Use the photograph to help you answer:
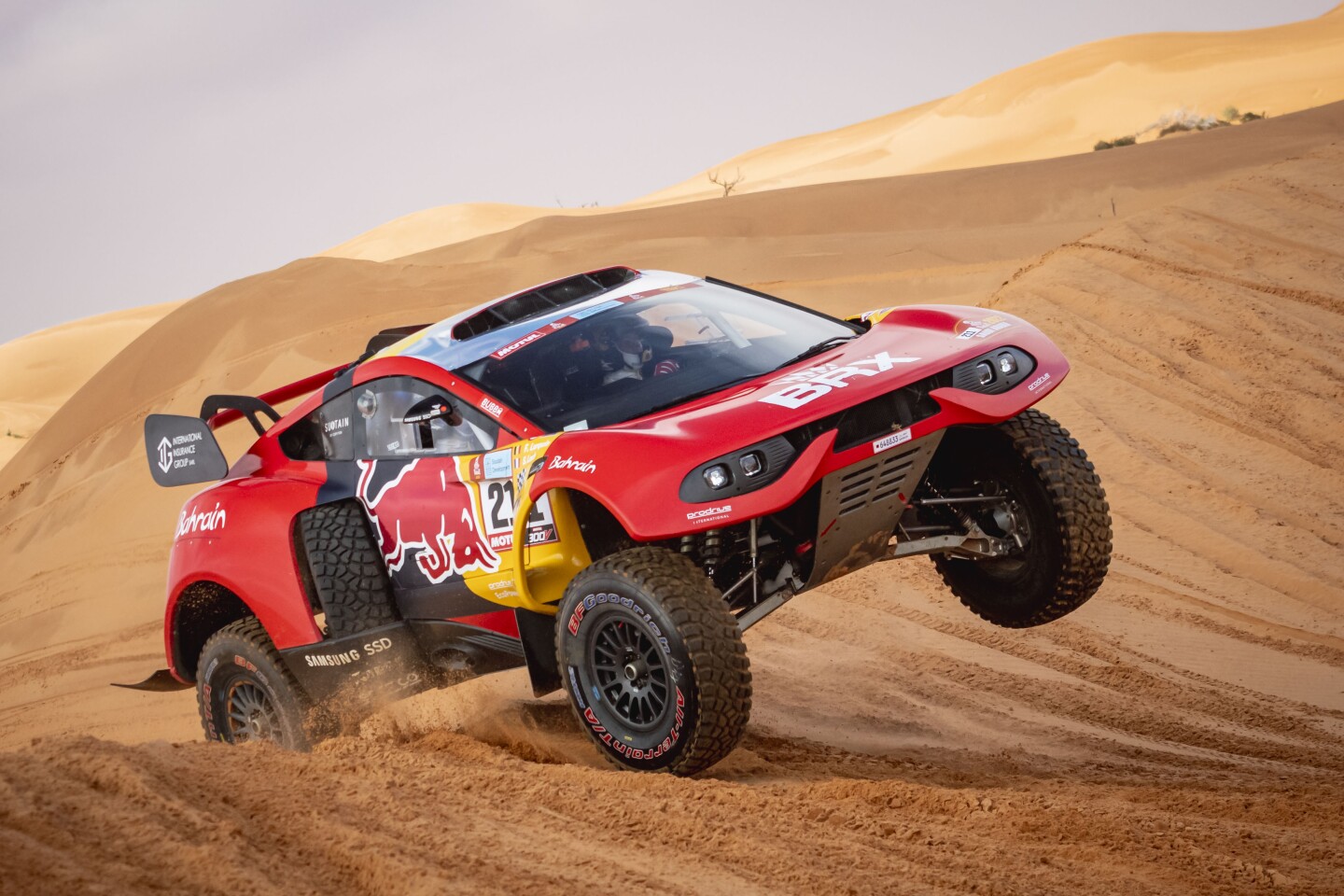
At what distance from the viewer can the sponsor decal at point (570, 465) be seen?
15.5ft

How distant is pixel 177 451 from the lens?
6.37 meters

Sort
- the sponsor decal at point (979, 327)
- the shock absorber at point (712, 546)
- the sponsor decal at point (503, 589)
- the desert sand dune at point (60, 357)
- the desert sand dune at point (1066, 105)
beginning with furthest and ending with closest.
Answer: the desert sand dune at point (60, 357) → the desert sand dune at point (1066, 105) → the sponsor decal at point (979, 327) → the sponsor decal at point (503, 589) → the shock absorber at point (712, 546)

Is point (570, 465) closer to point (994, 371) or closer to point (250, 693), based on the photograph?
point (994, 371)

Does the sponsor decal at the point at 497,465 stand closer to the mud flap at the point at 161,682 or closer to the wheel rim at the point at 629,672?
the wheel rim at the point at 629,672

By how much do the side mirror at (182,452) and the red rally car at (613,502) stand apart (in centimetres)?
1

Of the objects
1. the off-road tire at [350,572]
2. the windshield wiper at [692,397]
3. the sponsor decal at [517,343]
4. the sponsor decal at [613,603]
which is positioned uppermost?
the sponsor decal at [517,343]

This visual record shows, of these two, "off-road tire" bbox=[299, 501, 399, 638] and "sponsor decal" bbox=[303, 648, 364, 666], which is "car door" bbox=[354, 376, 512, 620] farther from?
"sponsor decal" bbox=[303, 648, 364, 666]

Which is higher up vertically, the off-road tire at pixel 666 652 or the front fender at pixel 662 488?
the front fender at pixel 662 488

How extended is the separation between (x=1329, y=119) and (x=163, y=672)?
24783 millimetres

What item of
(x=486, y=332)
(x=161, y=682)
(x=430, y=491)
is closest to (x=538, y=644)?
(x=430, y=491)

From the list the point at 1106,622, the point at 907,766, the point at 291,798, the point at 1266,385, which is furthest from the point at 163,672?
the point at 1266,385

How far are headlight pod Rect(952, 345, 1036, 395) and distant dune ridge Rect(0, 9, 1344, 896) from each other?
59.8 inches

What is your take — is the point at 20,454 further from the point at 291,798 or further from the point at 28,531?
the point at 291,798

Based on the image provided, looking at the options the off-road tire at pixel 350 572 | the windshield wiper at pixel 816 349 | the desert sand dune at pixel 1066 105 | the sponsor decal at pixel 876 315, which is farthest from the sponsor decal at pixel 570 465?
the desert sand dune at pixel 1066 105
